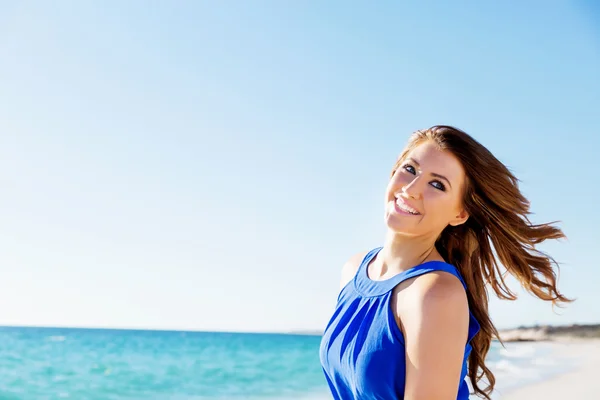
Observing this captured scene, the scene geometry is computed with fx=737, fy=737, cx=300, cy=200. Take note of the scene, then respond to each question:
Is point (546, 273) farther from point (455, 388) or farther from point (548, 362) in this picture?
point (548, 362)

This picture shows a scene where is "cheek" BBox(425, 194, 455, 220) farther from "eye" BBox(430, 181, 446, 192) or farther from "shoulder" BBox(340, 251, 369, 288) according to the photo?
"shoulder" BBox(340, 251, 369, 288)

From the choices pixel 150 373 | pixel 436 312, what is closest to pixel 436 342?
pixel 436 312

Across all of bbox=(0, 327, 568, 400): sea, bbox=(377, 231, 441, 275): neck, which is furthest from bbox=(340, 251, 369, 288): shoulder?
bbox=(0, 327, 568, 400): sea

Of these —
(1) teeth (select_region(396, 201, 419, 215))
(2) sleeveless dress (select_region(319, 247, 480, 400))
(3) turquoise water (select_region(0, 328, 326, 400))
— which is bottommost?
(3) turquoise water (select_region(0, 328, 326, 400))

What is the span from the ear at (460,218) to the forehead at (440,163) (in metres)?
0.13

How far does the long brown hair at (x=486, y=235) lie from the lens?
2273mm

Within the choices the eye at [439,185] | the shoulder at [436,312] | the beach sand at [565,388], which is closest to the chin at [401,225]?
the eye at [439,185]

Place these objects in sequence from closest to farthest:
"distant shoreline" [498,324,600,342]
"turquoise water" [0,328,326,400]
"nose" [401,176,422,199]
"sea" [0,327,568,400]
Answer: "nose" [401,176,422,199]
"sea" [0,327,568,400]
"turquoise water" [0,328,326,400]
"distant shoreline" [498,324,600,342]

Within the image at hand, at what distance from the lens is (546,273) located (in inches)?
99.9

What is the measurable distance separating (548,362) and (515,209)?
18.4 m

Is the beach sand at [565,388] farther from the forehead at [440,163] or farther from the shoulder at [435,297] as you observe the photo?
the shoulder at [435,297]

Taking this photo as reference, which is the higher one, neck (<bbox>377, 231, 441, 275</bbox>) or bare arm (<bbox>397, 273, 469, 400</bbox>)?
neck (<bbox>377, 231, 441, 275</bbox>)

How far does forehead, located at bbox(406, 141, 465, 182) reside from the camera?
7.32 ft

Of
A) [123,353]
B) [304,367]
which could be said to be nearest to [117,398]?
[304,367]
